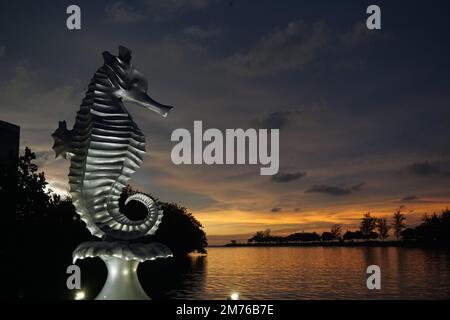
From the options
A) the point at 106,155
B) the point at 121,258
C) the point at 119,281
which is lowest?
the point at 119,281

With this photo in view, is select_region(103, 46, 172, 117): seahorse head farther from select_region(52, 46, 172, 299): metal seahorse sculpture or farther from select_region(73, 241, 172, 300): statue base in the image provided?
select_region(73, 241, 172, 300): statue base

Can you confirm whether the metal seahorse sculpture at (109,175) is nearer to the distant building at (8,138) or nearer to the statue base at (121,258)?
the statue base at (121,258)

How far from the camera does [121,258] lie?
8391mm

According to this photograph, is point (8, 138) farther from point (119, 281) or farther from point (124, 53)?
point (119, 281)

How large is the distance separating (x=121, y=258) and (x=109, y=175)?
50.2 inches

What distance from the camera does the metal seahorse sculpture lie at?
27.8 feet

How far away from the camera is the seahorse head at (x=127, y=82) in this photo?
349 inches

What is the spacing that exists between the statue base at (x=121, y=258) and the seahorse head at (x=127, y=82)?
227 centimetres

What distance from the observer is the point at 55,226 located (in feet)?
69.6

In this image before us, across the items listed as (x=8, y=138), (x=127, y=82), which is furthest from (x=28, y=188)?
(x=8, y=138)

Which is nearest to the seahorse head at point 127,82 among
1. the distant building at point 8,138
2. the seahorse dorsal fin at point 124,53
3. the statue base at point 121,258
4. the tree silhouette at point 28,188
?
the seahorse dorsal fin at point 124,53

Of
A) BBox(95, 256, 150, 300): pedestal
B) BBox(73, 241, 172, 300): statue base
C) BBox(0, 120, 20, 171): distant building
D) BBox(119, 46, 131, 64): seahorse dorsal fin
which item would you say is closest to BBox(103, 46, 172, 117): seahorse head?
BBox(119, 46, 131, 64): seahorse dorsal fin
